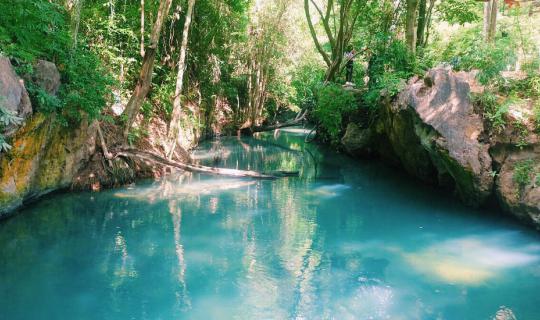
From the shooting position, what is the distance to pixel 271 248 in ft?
25.1

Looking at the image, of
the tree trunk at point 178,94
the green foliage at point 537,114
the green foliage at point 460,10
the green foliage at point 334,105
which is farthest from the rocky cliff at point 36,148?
the green foliage at point 460,10

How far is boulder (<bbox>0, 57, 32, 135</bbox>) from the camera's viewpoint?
6798mm

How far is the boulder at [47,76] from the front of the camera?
846 cm

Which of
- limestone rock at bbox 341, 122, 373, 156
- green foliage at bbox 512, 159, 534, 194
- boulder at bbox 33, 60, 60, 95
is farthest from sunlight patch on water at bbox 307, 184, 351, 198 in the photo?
boulder at bbox 33, 60, 60, 95

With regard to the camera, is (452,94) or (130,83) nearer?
(452,94)

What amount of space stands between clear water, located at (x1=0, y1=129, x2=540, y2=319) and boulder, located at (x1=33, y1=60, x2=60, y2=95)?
2588 millimetres

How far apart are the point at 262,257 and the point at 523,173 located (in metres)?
5.19

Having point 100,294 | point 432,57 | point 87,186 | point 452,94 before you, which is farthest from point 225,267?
point 432,57

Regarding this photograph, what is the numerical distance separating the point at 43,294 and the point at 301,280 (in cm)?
350

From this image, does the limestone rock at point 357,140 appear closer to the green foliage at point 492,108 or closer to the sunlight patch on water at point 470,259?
the green foliage at point 492,108

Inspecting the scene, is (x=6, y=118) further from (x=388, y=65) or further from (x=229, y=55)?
(x=229, y=55)

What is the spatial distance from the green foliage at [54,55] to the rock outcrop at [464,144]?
734 centimetres

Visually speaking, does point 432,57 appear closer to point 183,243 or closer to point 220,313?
point 183,243

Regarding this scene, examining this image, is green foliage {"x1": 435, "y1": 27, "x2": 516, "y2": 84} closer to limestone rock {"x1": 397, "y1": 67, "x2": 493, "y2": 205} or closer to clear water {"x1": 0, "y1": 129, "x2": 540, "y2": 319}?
limestone rock {"x1": 397, "y1": 67, "x2": 493, "y2": 205}
